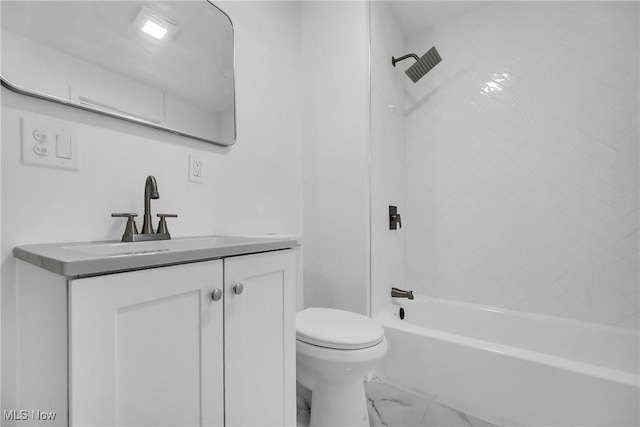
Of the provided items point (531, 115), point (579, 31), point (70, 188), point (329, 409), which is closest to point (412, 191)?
point (531, 115)

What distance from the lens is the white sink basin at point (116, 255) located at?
0.52m

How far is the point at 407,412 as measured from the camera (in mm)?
1390

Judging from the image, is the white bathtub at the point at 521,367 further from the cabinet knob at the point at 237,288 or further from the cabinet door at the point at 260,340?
the cabinet knob at the point at 237,288

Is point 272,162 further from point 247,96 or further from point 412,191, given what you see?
point 412,191

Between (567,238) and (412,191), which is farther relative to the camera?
(412,191)

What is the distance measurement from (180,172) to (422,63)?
1.63 m

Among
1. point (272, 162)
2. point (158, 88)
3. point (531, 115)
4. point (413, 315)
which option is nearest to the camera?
point (158, 88)

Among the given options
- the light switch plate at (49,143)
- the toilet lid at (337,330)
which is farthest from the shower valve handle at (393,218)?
the light switch plate at (49,143)

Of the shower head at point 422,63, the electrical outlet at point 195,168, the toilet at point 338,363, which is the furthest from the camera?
the shower head at point 422,63

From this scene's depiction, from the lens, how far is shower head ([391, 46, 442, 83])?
6.06ft

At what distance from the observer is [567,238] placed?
1681mm

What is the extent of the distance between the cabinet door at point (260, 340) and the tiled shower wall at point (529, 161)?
4.73 ft

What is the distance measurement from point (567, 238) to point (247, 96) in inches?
76.1

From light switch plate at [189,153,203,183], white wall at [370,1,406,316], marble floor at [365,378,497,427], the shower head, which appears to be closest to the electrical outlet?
light switch plate at [189,153,203,183]
